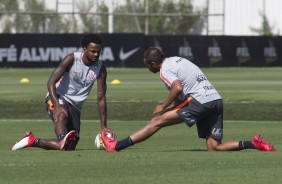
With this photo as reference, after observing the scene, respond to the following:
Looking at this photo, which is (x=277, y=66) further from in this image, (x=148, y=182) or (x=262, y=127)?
(x=148, y=182)

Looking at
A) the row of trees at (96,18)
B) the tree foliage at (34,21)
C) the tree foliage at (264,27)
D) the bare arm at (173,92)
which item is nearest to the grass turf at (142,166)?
the bare arm at (173,92)

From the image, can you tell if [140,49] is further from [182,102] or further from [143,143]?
[182,102]

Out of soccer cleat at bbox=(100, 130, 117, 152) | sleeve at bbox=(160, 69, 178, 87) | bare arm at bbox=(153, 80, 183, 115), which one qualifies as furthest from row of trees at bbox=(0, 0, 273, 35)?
bare arm at bbox=(153, 80, 183, 115)

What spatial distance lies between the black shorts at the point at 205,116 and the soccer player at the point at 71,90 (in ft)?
4.41

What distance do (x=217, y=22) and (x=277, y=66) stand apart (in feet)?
30.8

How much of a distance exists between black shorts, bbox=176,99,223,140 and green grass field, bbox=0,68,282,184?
1.19 ft

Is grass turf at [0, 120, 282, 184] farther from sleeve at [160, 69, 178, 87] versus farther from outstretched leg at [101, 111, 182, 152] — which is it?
sleeve at [160, 69, 178, 87]

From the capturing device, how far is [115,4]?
62188 millimetres

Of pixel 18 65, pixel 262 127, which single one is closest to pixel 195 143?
pixel 262 127

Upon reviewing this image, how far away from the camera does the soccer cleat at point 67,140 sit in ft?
47.8

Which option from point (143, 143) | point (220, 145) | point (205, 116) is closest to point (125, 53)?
point (143, 143)

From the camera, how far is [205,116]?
48.8 ft

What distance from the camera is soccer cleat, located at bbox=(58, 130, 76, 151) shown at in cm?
1456

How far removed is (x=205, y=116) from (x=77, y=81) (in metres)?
2.06
